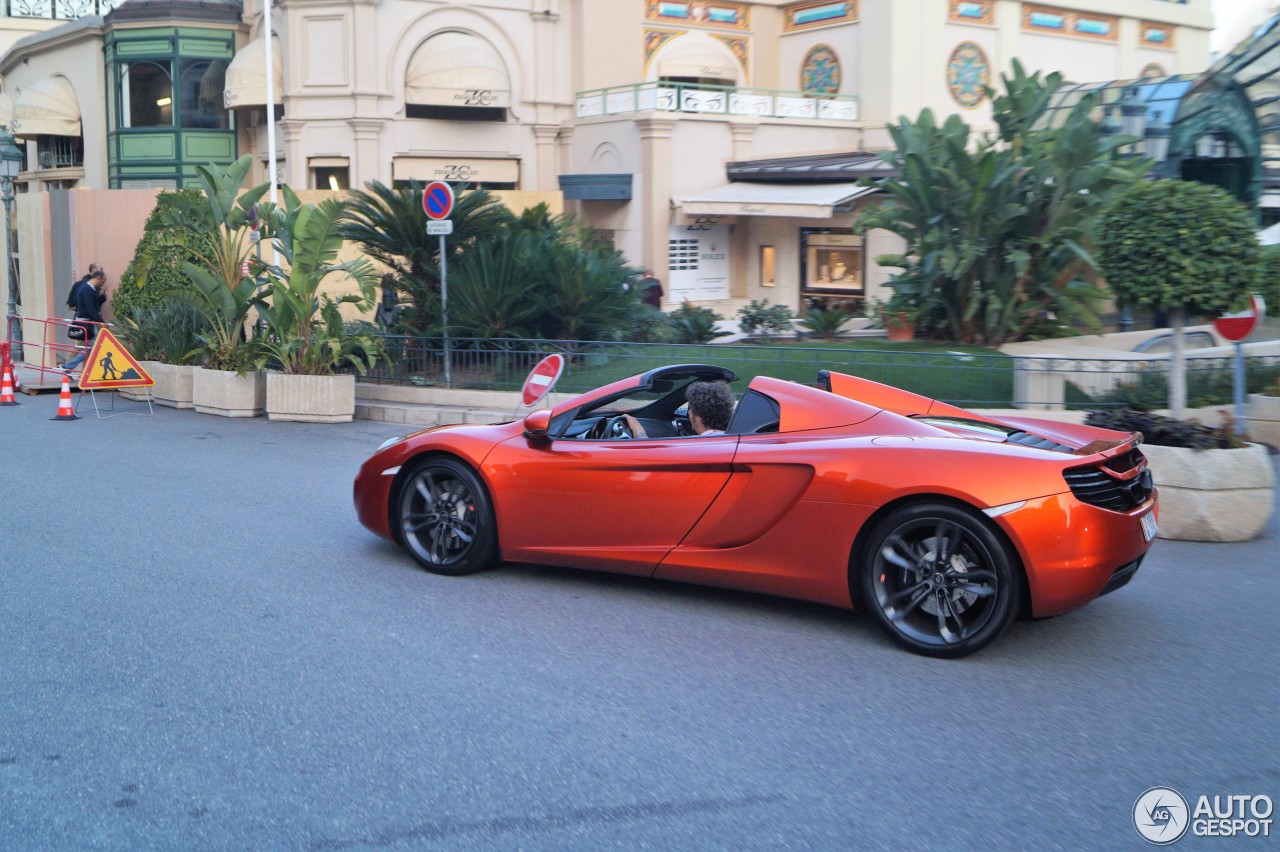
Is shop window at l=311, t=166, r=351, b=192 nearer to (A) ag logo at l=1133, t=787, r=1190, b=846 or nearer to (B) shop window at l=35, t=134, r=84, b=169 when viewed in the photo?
(B) shop window at l=35, t=134, r=84, b=169

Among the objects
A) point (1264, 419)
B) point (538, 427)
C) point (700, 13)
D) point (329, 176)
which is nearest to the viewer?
A: point (538, 427)

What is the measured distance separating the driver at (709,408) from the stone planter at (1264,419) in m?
7.50

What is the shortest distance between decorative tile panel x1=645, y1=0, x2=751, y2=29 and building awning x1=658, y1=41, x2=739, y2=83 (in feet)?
2.48

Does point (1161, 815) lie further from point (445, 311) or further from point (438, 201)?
point (445, 311)

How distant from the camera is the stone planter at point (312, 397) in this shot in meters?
15.2

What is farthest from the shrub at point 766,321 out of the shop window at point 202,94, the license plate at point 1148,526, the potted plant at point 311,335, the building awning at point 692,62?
the shop window at point 202,94

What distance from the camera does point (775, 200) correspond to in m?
28.0

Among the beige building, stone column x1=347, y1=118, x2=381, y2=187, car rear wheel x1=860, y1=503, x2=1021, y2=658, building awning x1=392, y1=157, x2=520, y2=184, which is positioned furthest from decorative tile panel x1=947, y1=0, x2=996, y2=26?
car rear wheel x1=860, y1=503, x2=1021, y2=658

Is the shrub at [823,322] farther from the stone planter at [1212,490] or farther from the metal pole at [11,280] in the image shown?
the metal pole at [11,280]

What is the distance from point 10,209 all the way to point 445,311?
13.8 meters

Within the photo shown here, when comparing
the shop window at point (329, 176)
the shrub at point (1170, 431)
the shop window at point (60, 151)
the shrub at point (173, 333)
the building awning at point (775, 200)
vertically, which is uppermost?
the shop window at point (60, 151)

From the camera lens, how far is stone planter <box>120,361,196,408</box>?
16828 mm

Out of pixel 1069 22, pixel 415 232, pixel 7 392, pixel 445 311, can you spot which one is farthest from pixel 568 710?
pixel 1069 22

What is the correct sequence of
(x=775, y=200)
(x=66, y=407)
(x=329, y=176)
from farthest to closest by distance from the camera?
(x=329, y=176)
(x=775, y=200)
(x=66, y=407)
